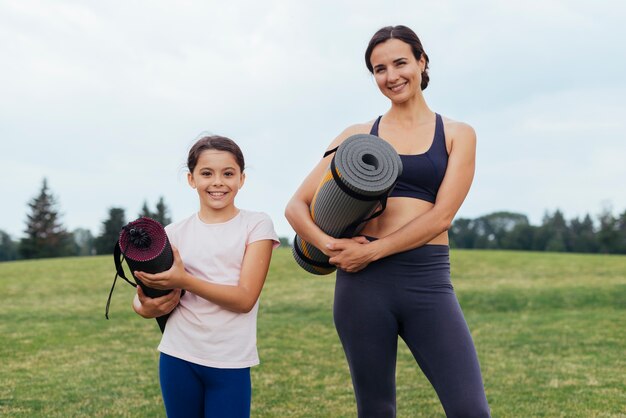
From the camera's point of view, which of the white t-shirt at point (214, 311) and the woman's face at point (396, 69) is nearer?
the white t-shirt at point (214, 311)

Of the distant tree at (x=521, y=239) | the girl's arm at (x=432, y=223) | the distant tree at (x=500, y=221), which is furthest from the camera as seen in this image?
the distant tree at (x=500, y=221)

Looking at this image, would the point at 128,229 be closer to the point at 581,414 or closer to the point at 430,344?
the point at 430,344

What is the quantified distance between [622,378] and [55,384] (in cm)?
758

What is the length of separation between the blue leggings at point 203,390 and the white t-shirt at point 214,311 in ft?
0.16

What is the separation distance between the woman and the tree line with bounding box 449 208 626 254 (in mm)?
69115

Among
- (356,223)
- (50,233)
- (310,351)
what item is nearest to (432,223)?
(356,223)

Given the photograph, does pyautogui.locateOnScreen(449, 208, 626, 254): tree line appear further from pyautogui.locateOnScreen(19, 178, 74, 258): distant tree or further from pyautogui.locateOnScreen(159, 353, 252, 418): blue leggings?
pyautogui.locateOnScreen(159, 353, 252, 418): blue leggings

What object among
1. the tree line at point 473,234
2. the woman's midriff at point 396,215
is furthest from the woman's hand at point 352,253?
the tree line at point 473,234

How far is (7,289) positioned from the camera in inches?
877

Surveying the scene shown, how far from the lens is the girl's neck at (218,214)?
10.2 feet

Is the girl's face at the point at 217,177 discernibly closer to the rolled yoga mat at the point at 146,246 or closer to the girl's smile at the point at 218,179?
the girl's smile at the point at 218,179

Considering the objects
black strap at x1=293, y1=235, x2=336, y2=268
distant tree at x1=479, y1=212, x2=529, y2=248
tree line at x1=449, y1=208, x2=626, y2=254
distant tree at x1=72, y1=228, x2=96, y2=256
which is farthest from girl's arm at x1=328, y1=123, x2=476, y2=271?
distant tree at x1=479, y1=212, x2=529, y2=248

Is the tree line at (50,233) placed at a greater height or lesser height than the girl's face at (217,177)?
greater

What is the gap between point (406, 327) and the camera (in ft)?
10.1
